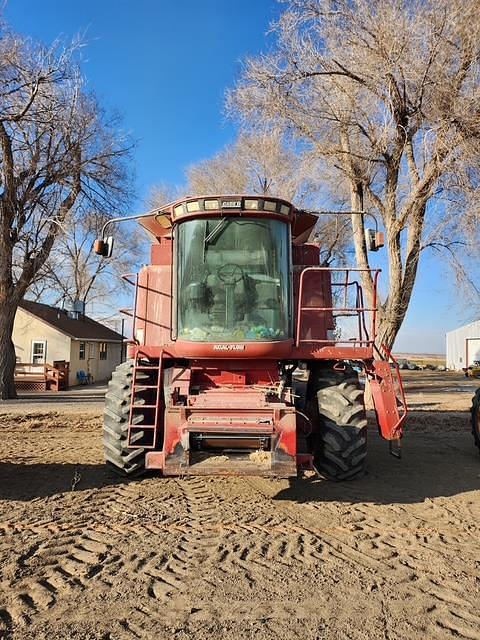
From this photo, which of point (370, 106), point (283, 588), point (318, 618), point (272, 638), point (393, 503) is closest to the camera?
point (272, 638)

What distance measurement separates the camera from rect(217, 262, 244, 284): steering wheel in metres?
6.09

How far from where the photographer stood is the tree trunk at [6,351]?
677 inches

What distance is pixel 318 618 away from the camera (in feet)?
10.7

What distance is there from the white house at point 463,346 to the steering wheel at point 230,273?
44.0 m

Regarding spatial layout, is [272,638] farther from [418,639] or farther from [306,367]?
[306,367]

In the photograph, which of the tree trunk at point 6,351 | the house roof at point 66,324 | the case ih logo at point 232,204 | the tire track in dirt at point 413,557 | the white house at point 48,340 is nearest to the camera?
the tire track in dirt at point 413,557

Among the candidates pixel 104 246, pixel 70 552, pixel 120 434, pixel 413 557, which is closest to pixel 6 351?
pixel 104 246

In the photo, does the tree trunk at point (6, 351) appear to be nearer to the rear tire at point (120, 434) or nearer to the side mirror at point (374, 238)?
the rear tire at point (120, 434)

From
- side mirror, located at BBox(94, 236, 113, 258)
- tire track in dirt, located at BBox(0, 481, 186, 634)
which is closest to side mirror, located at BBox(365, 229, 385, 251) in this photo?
side mirror, located at BBox(94, 236, 113, 258)

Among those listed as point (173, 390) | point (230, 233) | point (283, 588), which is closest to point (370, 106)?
point (230, 233)

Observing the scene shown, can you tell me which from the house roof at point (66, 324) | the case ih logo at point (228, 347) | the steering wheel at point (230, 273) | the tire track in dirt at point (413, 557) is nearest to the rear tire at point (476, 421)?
the tire track in dirt at point (413, 557)

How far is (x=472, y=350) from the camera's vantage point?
4706 centimetres

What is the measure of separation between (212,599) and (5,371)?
1647 centimetres

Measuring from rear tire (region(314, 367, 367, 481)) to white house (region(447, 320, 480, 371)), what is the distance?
43449mm
